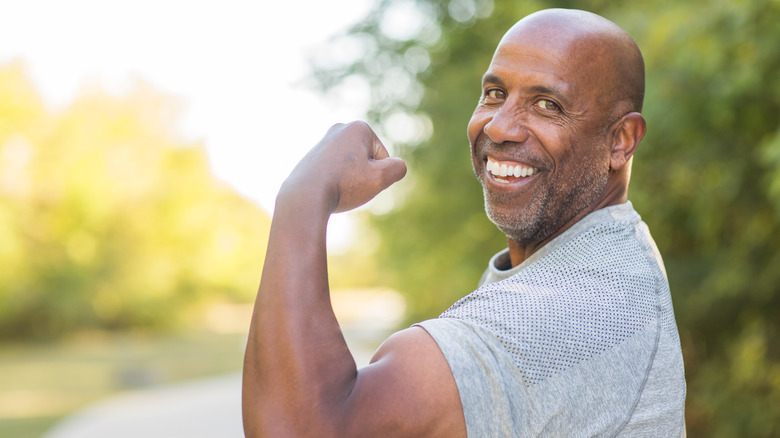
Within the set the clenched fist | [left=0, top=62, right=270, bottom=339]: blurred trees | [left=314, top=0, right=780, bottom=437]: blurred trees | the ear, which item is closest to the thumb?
the clenched fist

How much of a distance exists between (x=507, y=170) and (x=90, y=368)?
22.5 m

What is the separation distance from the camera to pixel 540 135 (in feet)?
5.00

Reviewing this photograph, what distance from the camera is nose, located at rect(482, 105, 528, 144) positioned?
1.53m

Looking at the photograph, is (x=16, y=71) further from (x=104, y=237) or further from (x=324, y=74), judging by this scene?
(x=324, y=74)

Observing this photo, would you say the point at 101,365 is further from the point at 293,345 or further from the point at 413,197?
the point at 293,345

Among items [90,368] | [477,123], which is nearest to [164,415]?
[90,368]

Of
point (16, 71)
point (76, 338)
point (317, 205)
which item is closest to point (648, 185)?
point (317, 205)

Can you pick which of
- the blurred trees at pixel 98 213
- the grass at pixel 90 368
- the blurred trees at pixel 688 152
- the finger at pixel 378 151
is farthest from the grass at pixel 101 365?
the finger at pixel 378 151

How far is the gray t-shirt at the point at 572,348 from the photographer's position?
118cm

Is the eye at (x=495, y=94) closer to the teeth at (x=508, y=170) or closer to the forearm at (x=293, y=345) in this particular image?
the teeth at (x=508, y=170)

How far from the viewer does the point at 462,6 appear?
9516mm

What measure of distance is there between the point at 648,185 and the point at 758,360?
159cm

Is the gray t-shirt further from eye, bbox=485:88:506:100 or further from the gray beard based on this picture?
eye, bbox=485:88:506:100

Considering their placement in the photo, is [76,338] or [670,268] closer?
[670,268]
